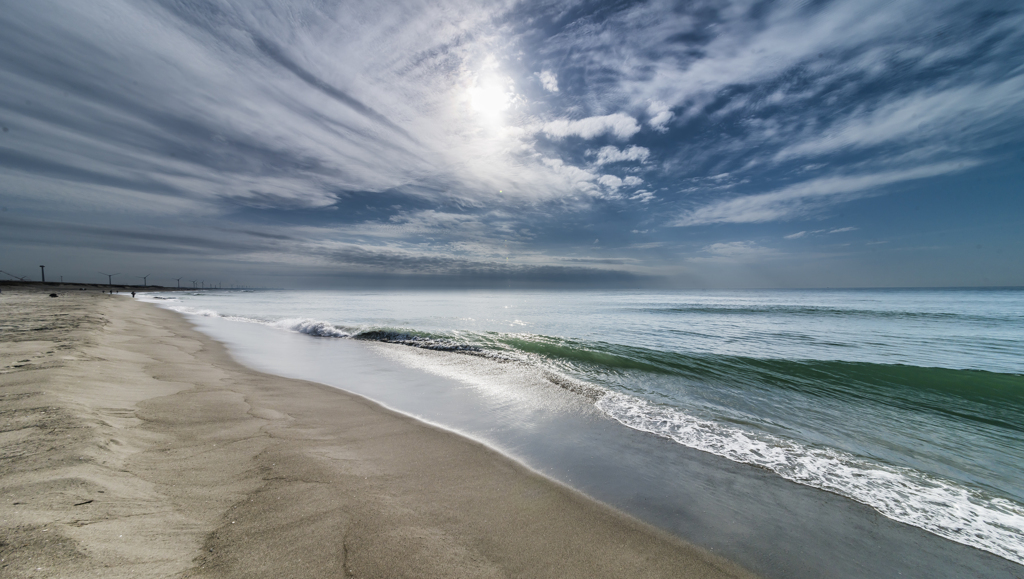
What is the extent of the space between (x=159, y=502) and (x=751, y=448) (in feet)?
24.1

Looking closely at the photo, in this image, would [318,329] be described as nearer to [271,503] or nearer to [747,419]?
[271,503]

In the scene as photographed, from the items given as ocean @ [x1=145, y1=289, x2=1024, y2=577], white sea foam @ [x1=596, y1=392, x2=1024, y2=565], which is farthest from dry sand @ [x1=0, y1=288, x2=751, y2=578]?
white sea foam @ [x1=596, y1=392, x2=1024, y2=565]

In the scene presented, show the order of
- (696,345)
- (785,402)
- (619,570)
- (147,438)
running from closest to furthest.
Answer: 1. (619,570)
2. (147,438)
3. (785,402)
4. (696,345)

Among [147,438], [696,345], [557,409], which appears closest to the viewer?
[147,438]

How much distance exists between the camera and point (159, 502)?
300 cm

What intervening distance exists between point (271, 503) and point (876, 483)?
7.29 m

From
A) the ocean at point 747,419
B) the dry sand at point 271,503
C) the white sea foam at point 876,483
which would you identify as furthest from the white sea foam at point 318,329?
the white sea foam at point 876,483

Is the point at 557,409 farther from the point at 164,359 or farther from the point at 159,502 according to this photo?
the point at 164,359

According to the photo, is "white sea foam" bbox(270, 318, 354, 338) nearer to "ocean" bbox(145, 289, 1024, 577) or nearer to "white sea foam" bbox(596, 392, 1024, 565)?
"ocean" bbox(145, 289, 1024, 577)

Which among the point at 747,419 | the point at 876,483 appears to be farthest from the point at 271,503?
the point at 747,419

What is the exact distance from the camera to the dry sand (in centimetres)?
241

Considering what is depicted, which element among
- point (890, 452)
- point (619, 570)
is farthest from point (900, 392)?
point (619, 570)

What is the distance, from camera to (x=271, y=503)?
10.7 feet

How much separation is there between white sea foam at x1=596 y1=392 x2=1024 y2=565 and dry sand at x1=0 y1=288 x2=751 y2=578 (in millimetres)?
2728
